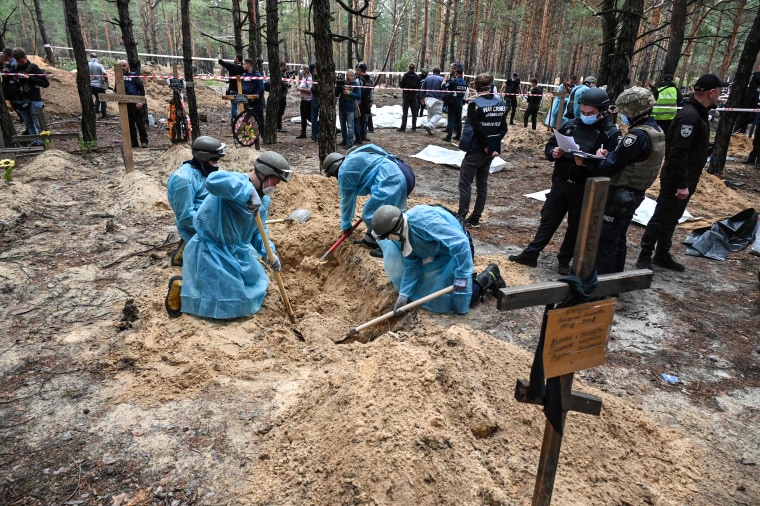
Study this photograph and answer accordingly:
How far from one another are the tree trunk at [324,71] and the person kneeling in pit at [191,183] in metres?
3.16

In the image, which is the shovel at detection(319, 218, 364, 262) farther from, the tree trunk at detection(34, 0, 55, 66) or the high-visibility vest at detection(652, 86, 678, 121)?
the tree trunk at detection(34, 0, 55, 66)

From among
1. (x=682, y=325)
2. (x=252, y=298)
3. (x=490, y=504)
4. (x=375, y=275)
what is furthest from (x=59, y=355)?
(x=682, y=325)

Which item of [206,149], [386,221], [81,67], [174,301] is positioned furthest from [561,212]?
[81,67]

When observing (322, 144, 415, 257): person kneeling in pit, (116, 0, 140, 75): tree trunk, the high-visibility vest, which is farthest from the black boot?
(116, 0, 140, 75): tree trunk

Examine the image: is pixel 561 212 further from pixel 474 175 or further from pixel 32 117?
pixel 32 117

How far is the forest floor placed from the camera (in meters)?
2.53

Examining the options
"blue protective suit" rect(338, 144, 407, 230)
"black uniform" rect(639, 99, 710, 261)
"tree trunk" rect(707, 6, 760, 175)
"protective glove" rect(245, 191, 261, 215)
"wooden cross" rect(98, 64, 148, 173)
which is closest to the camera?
"protective glove" rect(245, 191, 261, 215)

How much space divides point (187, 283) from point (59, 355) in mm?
1067

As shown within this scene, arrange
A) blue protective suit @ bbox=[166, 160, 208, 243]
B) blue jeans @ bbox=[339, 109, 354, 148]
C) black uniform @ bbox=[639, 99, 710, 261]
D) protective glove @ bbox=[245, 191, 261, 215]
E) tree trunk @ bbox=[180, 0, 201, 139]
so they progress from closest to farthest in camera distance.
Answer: protective glove @ bbox=[245, 191, 261, 215] < blue protective suit @ bbox=[166, 160, 208, 243] < black uniform @ bbox=[639, 99, 710, 261] < tree trunk @ bbox=[180, 0, 201, 139] < blue jeans @ bbox=[339, 109, 354, 148]

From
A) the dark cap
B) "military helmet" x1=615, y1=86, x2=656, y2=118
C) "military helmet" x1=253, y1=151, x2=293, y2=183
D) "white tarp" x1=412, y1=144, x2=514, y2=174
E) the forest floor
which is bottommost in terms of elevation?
the forest floor

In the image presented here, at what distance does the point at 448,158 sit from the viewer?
35.9ft

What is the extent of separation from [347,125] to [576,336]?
10.7 meters

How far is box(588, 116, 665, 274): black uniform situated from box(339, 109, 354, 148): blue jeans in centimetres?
802

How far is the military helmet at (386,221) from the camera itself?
12.8 ft
